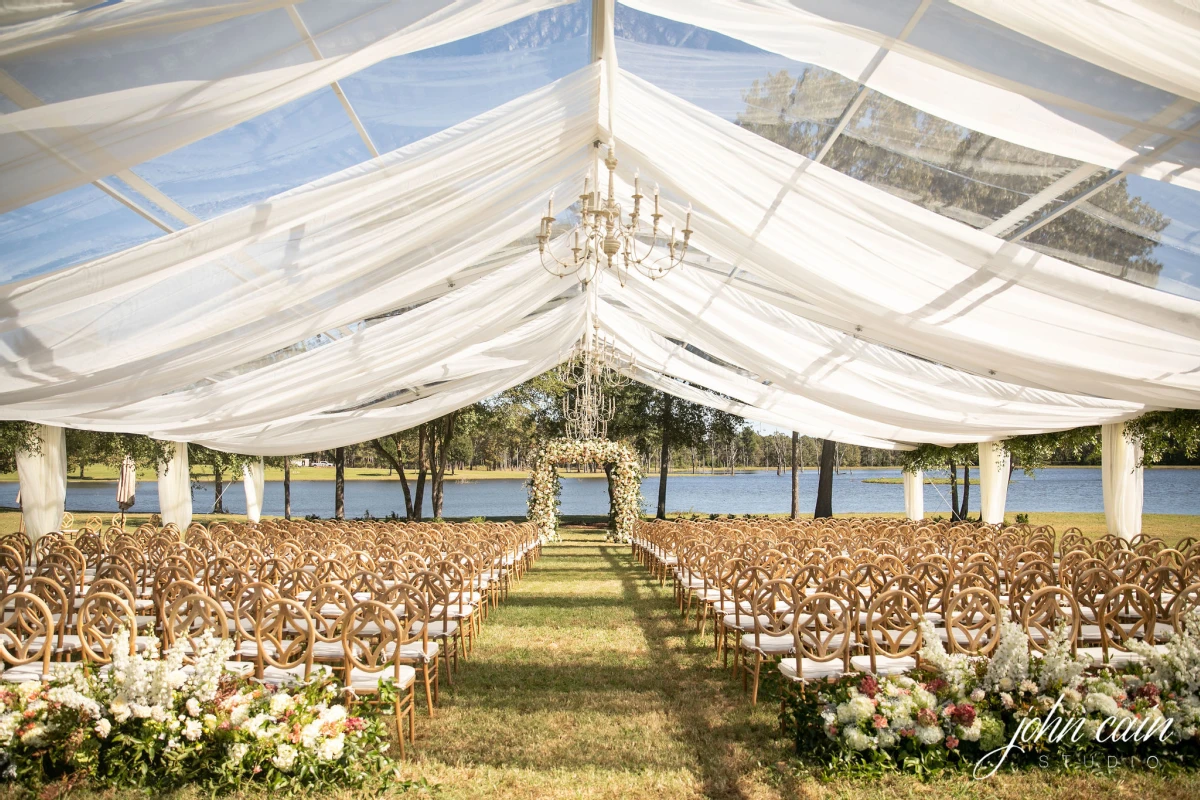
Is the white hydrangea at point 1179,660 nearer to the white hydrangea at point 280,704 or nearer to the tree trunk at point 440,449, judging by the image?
the white hydrangea at point 280,704

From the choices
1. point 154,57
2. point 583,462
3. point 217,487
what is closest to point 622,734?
point 154,57

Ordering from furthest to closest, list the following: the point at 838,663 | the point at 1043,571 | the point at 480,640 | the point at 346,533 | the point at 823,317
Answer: the point at 346,533, the point at 480,640, the point at 823,317, the point at 1043,571, the point at 838,663

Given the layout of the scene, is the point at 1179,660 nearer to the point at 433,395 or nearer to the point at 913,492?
the point at 433,395

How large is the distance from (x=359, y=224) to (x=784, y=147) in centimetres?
250

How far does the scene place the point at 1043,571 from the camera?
5156 mm

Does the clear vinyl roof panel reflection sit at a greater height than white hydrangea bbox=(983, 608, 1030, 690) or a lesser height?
greater

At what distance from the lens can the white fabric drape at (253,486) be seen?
14.7 m

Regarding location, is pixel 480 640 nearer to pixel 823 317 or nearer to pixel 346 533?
pixel 346 533

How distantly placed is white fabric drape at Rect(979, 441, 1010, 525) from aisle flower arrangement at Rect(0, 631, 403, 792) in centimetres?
1135

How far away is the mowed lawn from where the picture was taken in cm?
359

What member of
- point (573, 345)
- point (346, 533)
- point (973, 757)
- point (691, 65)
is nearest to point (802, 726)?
point (973, 757)

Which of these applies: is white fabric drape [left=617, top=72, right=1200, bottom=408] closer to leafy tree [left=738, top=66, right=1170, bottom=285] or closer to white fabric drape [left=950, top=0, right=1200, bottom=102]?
leafy tree [left=738, top=66, right=1170, bottom=285]

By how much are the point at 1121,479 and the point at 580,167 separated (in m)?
8.62

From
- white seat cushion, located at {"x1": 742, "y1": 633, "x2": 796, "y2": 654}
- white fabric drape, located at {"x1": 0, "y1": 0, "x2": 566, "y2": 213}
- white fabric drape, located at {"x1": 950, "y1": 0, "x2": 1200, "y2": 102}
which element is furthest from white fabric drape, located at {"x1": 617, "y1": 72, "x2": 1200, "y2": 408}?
white seat cushion, located at {"x1": 742, "y1": 633, "x2": 796, "y2": 654}
